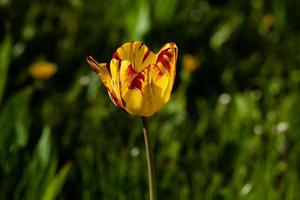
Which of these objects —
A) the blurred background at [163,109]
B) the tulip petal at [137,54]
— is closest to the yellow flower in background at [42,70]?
the blurred background at [163,109]

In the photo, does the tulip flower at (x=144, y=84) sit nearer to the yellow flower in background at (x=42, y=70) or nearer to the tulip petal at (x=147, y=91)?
the tulip petal at (x=147, y=91)

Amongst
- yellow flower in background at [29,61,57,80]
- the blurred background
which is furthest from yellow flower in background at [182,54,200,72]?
yellow flower in background at [29,61,57,80]

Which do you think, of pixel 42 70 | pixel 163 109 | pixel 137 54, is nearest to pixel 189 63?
pixel 163 109

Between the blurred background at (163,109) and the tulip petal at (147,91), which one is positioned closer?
the tulip petal at (147,91)

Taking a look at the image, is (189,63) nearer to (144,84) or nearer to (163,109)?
(163,109)

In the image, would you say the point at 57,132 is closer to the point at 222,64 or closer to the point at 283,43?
the point at 222,64

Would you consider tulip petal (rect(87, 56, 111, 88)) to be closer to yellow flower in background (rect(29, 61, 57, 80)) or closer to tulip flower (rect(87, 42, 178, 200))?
tulip flower (rect(87, 42, 178, 200))

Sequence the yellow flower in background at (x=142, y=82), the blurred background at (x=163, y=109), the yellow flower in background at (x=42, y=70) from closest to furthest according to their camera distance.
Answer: the yellow flower in background at (x=142, y=82) → the blurred background at (x=163, y=109) → the yellow flower in background at (x=42, y=70)

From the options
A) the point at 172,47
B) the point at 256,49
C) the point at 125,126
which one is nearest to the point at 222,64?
the point at 256,49
